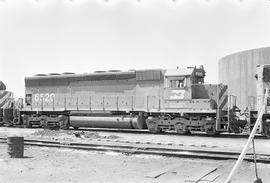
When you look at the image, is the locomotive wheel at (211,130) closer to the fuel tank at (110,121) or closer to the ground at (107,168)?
the fuel tank at (110,121)

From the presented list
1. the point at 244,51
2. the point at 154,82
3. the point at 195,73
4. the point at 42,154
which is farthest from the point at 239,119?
the point at 244,51

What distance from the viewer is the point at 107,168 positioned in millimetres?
9086

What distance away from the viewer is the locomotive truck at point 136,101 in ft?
58.2

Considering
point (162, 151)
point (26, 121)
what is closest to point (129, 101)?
point (26, 121)

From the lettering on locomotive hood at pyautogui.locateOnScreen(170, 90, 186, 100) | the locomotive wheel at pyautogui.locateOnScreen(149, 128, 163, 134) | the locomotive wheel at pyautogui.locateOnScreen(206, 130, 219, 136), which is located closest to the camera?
the locomotive wheel at pyautogui.locateOnScreen(206, 130, 219, 136)

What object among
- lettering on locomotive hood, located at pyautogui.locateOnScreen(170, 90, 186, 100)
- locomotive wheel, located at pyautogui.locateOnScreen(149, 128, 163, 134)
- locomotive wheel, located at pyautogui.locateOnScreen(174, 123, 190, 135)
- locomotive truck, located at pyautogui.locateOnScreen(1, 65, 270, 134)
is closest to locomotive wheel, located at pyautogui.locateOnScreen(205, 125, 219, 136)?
locomotive truck, located at pyautogui.locateOnScreen(1, 65, 270, 134)

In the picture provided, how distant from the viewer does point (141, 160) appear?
10.3 m

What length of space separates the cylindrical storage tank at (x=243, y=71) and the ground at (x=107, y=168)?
27.1 metres

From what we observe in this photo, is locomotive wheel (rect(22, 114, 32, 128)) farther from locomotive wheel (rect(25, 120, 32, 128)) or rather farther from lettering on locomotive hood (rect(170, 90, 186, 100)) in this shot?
lettering on locomotive hood (rect(170, 90, 186, 100))

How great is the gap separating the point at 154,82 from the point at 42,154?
9145 millimetres

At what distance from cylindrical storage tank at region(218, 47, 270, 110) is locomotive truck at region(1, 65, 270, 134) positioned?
60.3ft

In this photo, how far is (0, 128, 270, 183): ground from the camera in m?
7.86

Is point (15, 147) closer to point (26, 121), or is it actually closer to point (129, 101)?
point (129, 101)

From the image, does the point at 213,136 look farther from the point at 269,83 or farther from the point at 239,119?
the point at 269,83
